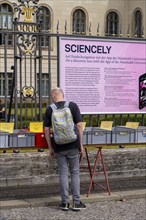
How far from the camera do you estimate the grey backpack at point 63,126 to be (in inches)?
295

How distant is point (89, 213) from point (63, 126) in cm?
144

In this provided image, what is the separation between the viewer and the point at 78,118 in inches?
300

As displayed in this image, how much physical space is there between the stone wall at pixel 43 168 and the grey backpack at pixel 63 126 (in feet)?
8.10

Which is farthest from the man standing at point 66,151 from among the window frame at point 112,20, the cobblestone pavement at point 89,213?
the window frame at point 112,20

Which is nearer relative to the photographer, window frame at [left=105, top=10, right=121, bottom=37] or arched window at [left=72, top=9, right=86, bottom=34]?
arched window at [left=72, top=9, right=86, bottom=34]

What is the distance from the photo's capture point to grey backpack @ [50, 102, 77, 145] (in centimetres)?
750

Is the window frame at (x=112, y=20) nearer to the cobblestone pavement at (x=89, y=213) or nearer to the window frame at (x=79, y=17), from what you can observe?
the window frame at (x=79, y=17)

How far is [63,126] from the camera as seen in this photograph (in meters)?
7.51

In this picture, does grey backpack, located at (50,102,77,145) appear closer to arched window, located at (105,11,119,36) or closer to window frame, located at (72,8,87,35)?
window frame, located at (72,8,87,35)

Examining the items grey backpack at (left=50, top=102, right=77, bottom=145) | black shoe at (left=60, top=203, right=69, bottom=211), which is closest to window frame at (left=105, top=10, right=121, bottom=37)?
grey backpack at (left=50, top=102, right=77, bottom=145)

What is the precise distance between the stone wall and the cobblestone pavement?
6.16ft

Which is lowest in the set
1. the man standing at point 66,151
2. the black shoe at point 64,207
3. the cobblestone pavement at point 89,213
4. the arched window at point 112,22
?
the cobblestone pavement at point 89,213

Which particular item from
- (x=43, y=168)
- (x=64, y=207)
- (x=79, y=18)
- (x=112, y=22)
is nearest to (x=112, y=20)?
(x=112, y=22)

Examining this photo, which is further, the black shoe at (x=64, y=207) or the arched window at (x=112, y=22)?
the arched window at (x=112, y=22)
